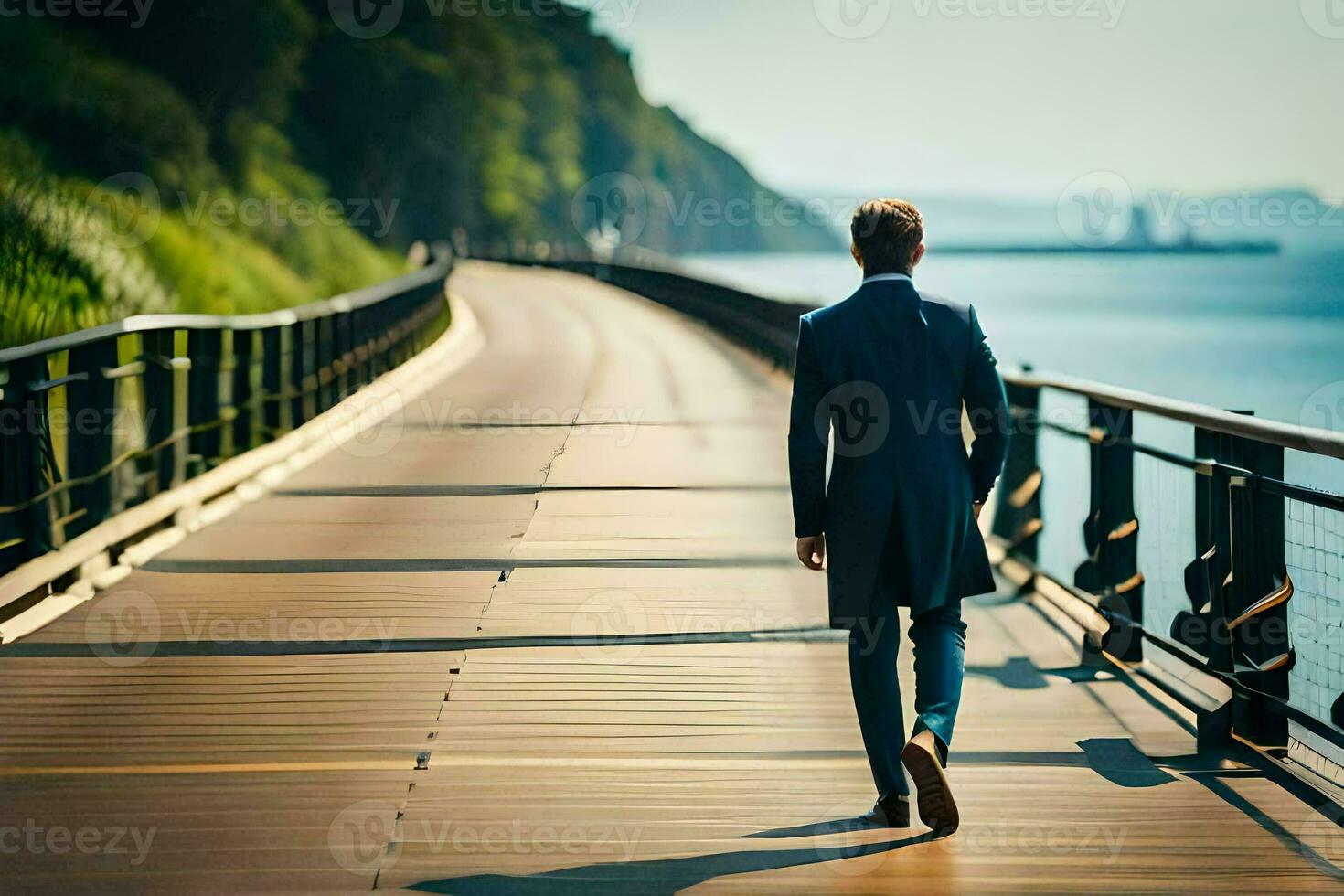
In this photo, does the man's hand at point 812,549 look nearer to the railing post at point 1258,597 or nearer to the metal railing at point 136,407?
the railing post at point 1258,597

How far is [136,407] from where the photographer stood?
12344 millimetres

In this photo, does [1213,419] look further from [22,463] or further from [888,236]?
[22,463]

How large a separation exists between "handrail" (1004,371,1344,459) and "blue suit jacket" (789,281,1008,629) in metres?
1.03

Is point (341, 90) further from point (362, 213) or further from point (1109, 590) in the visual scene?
point (1109, 590)

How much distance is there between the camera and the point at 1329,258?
1152 centimetres

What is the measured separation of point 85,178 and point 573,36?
121 meters

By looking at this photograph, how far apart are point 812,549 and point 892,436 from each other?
399 mm

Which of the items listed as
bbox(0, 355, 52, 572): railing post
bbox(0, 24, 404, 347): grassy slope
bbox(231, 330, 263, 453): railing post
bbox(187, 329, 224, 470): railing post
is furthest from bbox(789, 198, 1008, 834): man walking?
bbox(231, 330, 263, 453): railing post

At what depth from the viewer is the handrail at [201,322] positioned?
814 cm

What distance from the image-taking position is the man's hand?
4887mm

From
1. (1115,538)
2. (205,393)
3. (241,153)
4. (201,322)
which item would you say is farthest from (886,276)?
(241,153)

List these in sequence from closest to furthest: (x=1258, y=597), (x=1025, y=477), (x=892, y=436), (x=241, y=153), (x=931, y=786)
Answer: (x=931, y=786)
(x=892, y=436)
(x=1258, y=597)
(x=1025, y=477)
(x=241, y=153)

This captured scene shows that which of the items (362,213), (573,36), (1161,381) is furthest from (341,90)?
(573,36)

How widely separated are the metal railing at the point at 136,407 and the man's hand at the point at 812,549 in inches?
167
